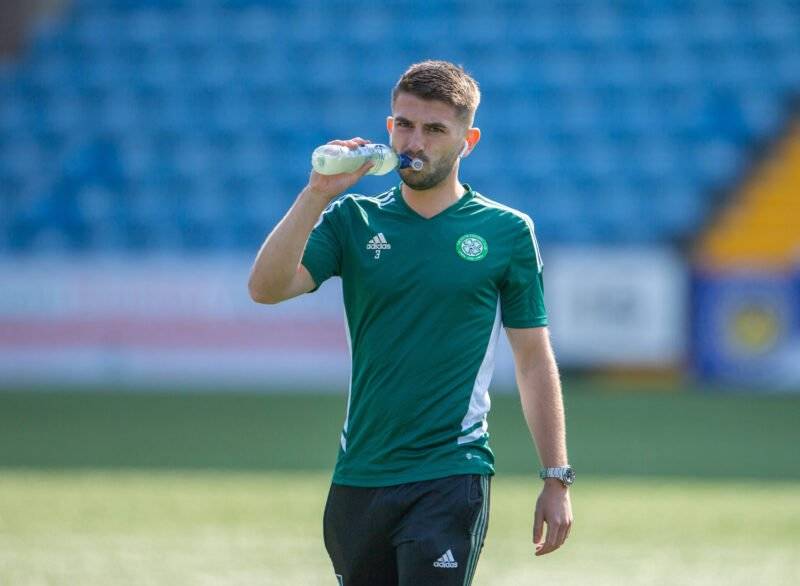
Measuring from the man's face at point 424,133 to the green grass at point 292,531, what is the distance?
3113mm

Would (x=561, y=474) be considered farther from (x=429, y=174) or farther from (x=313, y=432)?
(x=313, y=432)

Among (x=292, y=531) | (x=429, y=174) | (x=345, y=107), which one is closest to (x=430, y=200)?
(x=429, y=174)

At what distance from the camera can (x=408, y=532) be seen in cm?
402

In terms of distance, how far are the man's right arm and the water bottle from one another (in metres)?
0.02

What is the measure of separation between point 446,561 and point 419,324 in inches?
26.1

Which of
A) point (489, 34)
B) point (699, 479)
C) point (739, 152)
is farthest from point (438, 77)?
point (489, 34)

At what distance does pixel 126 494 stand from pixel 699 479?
12.5ft

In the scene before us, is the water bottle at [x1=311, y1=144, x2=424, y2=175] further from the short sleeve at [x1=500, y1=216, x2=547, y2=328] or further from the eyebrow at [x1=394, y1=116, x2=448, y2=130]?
the short sleeve at [x1=500, y1=216, x2=547, y2=328]

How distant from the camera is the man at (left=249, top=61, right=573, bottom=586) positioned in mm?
4059

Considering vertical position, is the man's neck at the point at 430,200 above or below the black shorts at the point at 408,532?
above

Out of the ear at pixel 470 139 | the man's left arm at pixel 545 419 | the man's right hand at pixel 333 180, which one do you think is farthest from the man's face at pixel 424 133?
the man's left arm at pixel 545 419

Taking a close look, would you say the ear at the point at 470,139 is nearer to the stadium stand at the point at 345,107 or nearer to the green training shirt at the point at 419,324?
the green training shirt at the point at 419,324

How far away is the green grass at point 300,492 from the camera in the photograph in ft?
23.3

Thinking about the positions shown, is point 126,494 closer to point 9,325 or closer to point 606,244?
point 9,325
